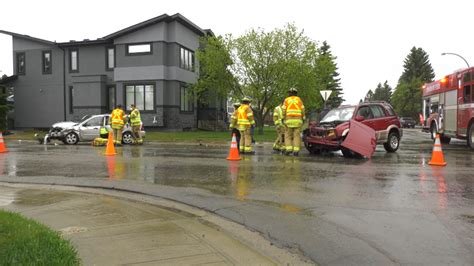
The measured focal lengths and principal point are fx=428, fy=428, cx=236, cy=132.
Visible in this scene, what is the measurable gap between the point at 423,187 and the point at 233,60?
21.5m

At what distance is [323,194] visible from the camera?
24.0ft

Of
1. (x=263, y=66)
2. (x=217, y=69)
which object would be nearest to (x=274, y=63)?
(x=263, y=66)

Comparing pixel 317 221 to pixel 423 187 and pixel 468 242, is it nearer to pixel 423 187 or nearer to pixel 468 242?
pixel 468 242

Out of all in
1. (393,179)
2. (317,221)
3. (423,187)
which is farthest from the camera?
(393,179)

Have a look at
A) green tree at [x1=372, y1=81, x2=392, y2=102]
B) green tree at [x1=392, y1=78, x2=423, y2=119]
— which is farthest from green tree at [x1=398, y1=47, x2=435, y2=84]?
green tree at [x1=372, y1=81, x2=392, y2=102]

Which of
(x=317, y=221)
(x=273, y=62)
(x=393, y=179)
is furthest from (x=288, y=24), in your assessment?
(x=317, y=221)

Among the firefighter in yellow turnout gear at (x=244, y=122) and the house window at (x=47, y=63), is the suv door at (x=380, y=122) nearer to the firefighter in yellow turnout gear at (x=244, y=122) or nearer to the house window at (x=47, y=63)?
the firefighter in yellow turnout gear at (x=244, y=122)

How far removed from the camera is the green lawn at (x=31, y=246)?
3.67 metres

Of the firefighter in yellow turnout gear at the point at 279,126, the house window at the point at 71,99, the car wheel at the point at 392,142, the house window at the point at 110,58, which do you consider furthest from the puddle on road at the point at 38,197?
the house window at the point at 71,99

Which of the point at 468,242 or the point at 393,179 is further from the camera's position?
the point at 393,179

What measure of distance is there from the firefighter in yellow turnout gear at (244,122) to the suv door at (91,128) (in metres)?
9.31

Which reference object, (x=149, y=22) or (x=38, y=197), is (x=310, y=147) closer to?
(x=38, y=197)

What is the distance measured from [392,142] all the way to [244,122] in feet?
18.0

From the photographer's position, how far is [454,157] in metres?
13.1
